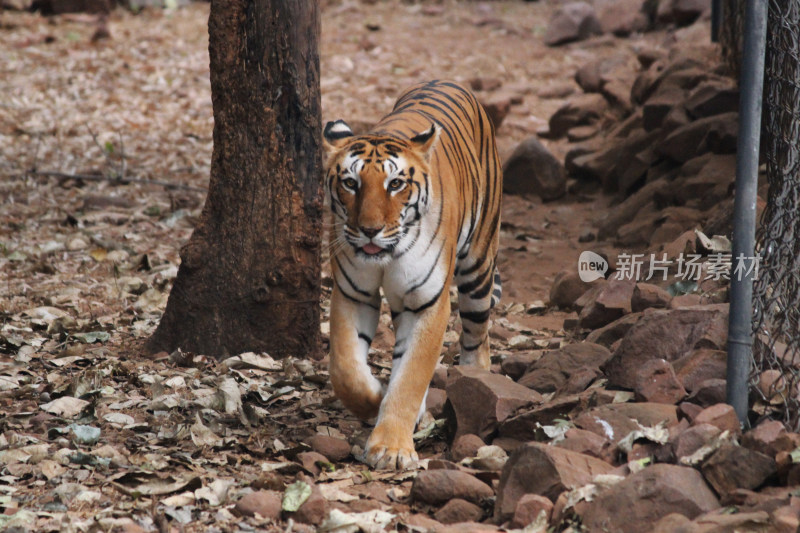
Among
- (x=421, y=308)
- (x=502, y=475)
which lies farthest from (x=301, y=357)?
(x=502, y=475)

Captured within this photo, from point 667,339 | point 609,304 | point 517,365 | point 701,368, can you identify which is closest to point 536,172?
point 609,304

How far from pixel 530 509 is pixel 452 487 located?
0.39m

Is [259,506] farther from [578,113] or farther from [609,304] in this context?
[578,113]

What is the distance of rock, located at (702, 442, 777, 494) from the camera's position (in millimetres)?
2865

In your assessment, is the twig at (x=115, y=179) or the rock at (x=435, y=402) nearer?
the rock at (x=435, y=402)

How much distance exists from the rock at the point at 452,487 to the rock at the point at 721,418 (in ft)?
2.58

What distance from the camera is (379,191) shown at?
12.2 ft

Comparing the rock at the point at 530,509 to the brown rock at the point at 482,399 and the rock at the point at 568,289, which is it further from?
the rock at the point at 568,289

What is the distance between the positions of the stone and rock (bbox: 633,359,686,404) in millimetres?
1082

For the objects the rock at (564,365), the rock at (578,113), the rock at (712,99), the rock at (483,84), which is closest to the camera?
the rock at (564,365)

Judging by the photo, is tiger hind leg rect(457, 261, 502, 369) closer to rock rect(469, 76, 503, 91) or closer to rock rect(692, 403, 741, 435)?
rock rect(692, 403, 741, 435)

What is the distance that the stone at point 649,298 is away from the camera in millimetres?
4582

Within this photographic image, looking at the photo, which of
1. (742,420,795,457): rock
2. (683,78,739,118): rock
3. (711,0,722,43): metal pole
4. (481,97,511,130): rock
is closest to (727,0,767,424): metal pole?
(742,420,795,457): rock

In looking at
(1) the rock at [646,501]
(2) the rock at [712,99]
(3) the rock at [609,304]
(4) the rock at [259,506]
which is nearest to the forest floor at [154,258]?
(4) the rock at [259,506]
